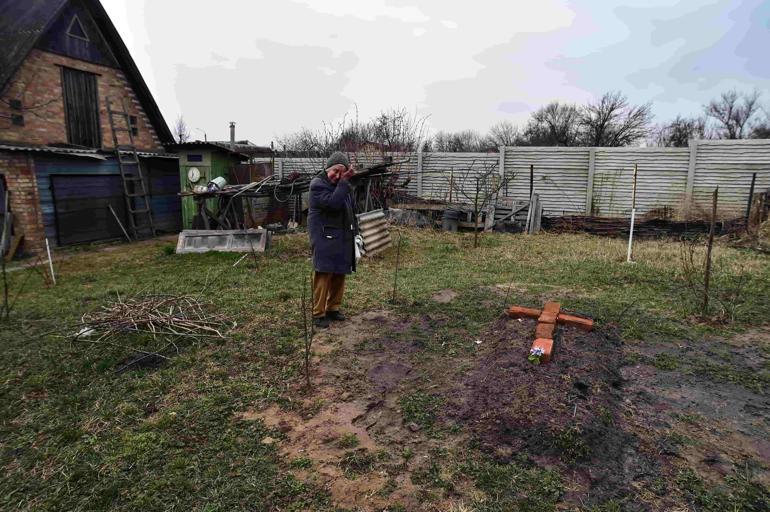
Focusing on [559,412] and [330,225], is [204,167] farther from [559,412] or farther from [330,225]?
[559,412]

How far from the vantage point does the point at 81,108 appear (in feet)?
37.5

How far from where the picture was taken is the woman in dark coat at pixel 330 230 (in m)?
4.60

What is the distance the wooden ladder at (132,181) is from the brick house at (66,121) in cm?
17

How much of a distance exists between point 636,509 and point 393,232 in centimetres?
969

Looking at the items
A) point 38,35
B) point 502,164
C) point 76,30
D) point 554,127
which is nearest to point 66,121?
point 38,35

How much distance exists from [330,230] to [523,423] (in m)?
2.70

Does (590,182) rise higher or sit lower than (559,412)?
higher

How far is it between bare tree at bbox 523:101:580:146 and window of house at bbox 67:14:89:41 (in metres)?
33.4

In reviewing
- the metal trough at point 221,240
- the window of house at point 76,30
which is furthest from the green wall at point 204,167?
the window of house at point 76,30

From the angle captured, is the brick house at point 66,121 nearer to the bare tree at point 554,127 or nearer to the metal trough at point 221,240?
the metal trough at point 221,240

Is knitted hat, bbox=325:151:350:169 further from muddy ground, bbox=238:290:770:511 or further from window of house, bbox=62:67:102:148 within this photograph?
window of house, bbox=62:67:102:148

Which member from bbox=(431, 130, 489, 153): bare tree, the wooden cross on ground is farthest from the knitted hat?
bbox=(431, 130, 489, 153): bare tree

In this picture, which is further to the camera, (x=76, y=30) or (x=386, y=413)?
(x=76, y=30)

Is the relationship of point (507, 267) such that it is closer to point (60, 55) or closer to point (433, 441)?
point (433, 441)
